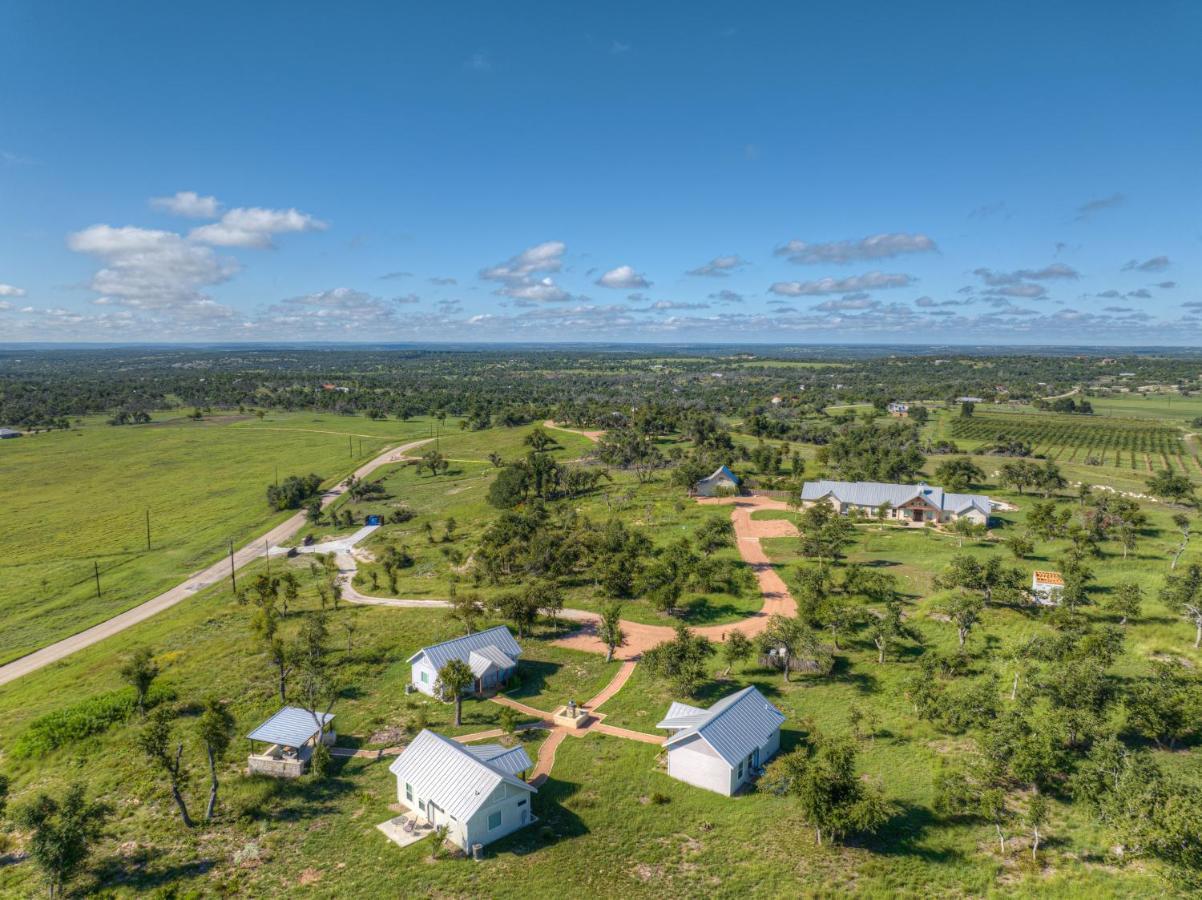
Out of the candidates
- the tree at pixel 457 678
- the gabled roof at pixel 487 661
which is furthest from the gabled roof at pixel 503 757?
the gabled roof at pixel 487 661

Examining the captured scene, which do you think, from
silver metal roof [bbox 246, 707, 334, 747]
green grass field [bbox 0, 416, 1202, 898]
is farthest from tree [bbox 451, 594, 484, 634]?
silver metal roof [bbox 246, 707, 334, 747]

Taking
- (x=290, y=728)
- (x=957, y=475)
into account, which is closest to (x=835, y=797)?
(x=290, y=728)

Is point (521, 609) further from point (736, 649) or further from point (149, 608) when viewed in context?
point (149, 608)

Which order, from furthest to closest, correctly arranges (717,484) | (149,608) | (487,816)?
(717,484), (149,608), (487,816)

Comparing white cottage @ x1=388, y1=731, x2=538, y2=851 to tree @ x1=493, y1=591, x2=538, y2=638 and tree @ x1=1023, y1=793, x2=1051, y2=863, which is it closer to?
tree @ x1=493, y1=591, x2=538, y2=638

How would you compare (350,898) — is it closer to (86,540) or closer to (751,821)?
(751,821)

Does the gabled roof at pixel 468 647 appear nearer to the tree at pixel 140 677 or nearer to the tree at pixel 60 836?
the tree at pixel 140 677

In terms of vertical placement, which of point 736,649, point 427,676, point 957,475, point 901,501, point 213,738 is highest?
point 957,475

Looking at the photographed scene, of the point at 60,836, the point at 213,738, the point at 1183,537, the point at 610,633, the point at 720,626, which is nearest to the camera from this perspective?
the point at 60,836
